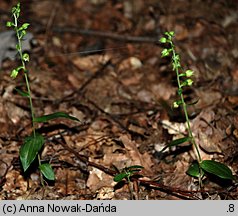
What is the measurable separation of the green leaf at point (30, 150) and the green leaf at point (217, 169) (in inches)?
45.6

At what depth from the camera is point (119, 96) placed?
13.6 ft

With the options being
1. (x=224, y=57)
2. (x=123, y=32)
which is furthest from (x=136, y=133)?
(x=123, y=32)

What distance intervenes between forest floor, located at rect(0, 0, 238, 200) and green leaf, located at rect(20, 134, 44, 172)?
0.37 meters

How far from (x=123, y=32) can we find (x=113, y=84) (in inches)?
43.8

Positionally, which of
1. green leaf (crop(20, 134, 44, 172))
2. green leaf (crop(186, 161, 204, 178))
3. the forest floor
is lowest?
green leaf (crop(186, 161, 204, 178))

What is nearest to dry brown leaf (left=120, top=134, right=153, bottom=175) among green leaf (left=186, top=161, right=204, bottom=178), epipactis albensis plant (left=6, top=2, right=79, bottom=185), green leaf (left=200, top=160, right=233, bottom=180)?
green leaf (left=186, top=161, right=204, bottom=178)

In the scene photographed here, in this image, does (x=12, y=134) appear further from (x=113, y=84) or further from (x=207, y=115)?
(x=207, y=115)

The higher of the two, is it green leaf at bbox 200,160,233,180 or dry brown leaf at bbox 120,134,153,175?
dry brown leaf at bbox 120,134,153,175

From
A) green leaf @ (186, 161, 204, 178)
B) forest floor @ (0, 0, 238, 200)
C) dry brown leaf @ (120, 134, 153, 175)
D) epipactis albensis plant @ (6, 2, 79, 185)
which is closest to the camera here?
epipactis albensis plant @ (6, 2, 79, 185)

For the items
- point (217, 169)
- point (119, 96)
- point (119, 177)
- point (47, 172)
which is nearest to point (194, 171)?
point (217, 169)

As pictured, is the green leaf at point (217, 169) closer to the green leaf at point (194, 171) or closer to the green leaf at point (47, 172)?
the green leaf at point (194, 171)

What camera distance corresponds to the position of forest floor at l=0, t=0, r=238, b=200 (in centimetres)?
313

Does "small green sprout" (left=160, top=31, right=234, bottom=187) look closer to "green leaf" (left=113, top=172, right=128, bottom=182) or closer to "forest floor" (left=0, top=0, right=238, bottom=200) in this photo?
"forest floor" (left=0, top=0, right=238, bottom=200)

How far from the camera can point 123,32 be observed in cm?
515
